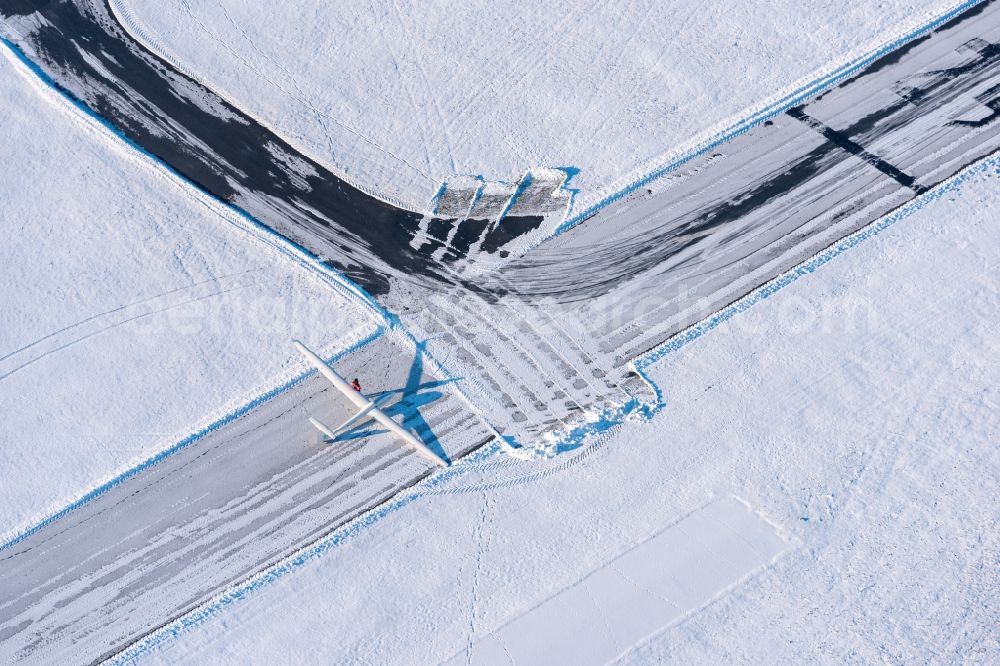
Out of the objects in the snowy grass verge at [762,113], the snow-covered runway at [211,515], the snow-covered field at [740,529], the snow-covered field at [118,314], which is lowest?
the snow-covered field at [740,529]

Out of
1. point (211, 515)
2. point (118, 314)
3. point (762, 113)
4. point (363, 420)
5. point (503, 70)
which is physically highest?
point (118, 314)

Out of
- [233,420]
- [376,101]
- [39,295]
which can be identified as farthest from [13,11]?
[233,420]

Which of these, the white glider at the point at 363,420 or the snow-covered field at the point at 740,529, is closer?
the snow-covered field at the point at 740,529

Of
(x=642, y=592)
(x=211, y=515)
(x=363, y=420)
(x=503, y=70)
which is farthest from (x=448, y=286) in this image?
(x=642, y=592)

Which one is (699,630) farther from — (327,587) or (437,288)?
(437,288)

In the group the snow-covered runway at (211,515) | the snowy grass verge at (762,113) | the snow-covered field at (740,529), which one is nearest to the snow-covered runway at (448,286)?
the snow-covered runway at (211,515)

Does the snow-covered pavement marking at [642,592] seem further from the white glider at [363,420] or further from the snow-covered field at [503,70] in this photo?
the snow-covered field at [503,70]

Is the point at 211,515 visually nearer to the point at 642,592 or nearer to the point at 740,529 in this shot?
the point at 642,592

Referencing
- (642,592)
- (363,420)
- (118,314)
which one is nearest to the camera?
(642,592)
